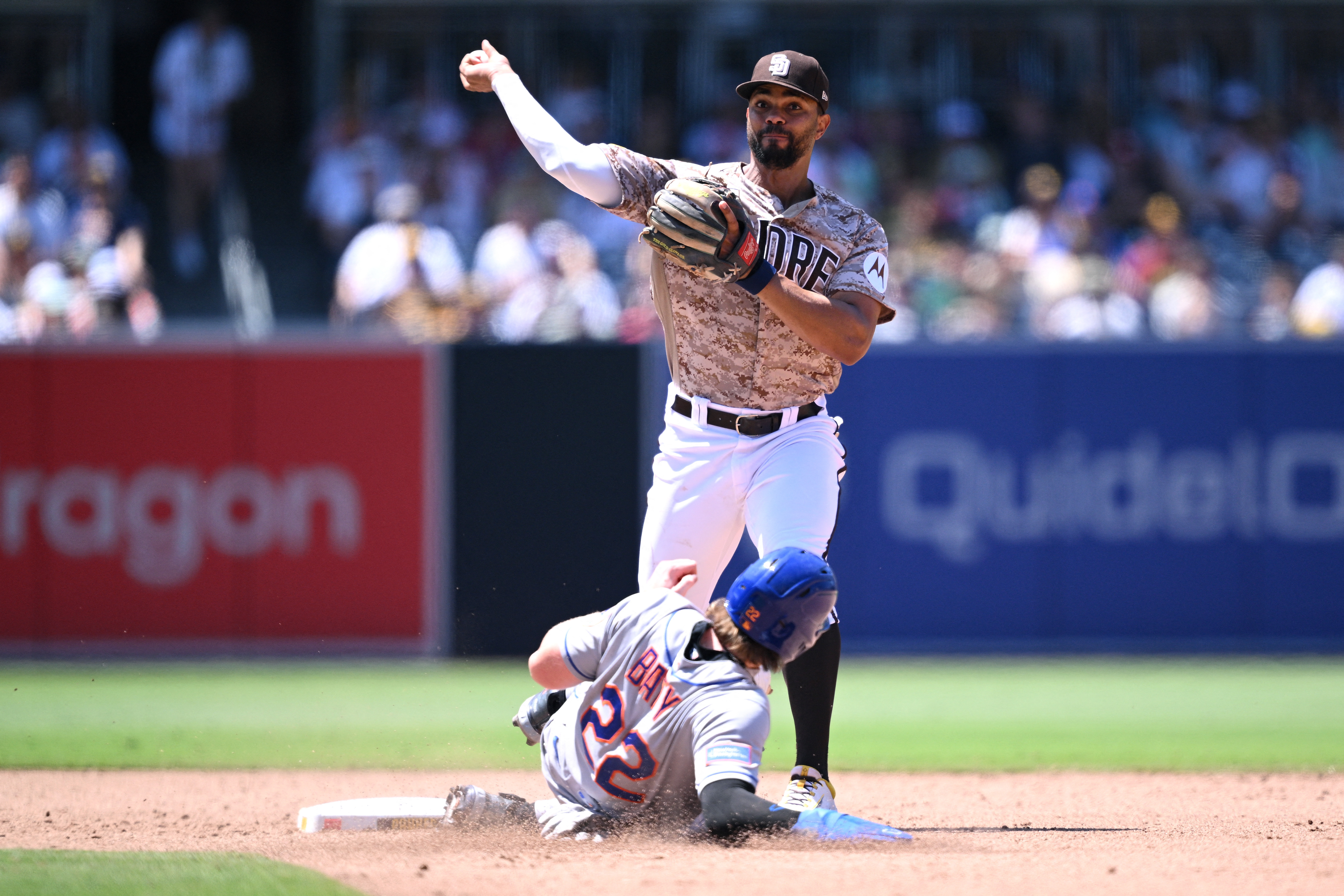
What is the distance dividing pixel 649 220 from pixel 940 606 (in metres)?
6.15

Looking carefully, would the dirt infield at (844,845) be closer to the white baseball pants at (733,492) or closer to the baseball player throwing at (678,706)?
the baseball player throwing at (678,706)

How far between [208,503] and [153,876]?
20.6 ft

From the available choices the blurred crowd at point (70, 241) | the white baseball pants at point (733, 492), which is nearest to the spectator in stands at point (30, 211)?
the blurred crowd at point (70, 241)

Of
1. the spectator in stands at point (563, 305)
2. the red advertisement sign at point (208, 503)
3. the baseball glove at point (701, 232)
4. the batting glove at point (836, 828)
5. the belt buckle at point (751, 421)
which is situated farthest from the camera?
the spectator in stands at point (563, 305)

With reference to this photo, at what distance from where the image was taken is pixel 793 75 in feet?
15.9

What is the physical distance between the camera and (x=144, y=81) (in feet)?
52.8

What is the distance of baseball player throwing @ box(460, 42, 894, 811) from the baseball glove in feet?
0.16

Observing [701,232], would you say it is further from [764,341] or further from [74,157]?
[74,157]

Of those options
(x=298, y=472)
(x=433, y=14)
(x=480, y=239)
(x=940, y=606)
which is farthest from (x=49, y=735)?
(x=433, y=14)

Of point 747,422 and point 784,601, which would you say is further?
point 747,422

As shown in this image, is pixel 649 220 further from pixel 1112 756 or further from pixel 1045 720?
pixel 1045 720

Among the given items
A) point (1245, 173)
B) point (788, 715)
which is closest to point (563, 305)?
point (788, 715)

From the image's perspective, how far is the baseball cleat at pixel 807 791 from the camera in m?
4.70

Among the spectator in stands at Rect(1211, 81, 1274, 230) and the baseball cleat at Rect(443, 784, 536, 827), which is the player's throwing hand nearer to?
the baseball cleat at Rect(443, 784, 536, 827)
